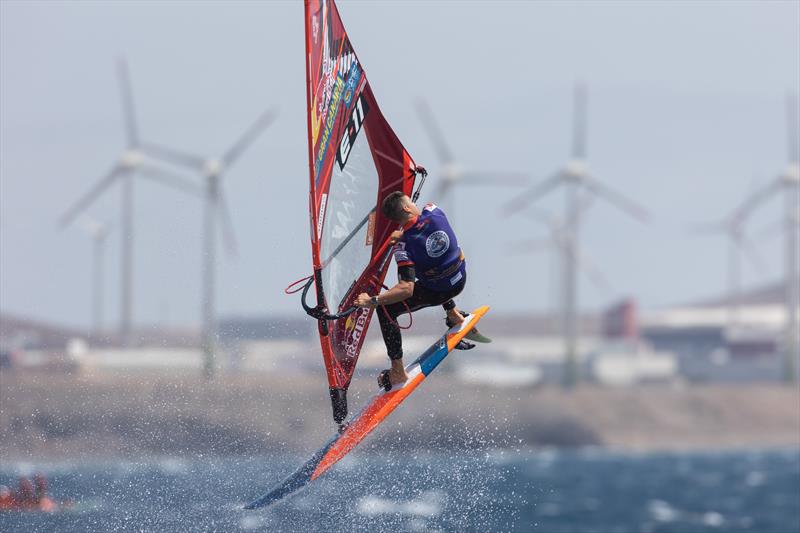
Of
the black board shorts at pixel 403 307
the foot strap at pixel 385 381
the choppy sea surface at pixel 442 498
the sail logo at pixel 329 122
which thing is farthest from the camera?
the choppy sea surface at pixel 442 498

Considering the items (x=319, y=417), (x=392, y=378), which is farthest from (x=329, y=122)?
(x=319, y=417)

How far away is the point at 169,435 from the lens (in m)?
64.0

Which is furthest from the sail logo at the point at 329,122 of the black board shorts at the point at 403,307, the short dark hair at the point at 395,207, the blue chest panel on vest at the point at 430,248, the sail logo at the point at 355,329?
the sail logo at the point at 355,329

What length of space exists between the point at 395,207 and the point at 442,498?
109 ft

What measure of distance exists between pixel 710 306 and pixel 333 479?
171117mm

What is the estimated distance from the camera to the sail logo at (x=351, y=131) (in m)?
15.6

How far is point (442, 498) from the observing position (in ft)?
154

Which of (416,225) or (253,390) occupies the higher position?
(416,225)

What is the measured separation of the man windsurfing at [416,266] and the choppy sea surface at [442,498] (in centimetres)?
621

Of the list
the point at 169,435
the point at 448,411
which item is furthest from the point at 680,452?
the point at 169,435

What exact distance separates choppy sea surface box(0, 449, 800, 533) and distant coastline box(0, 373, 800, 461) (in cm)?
171

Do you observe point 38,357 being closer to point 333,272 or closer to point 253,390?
point 253,390

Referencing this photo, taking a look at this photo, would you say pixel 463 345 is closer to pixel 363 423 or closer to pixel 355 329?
pixel 355 329

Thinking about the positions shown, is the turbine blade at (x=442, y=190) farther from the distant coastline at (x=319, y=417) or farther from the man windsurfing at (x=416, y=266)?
the man windsurfing at (x=416, y=266)
